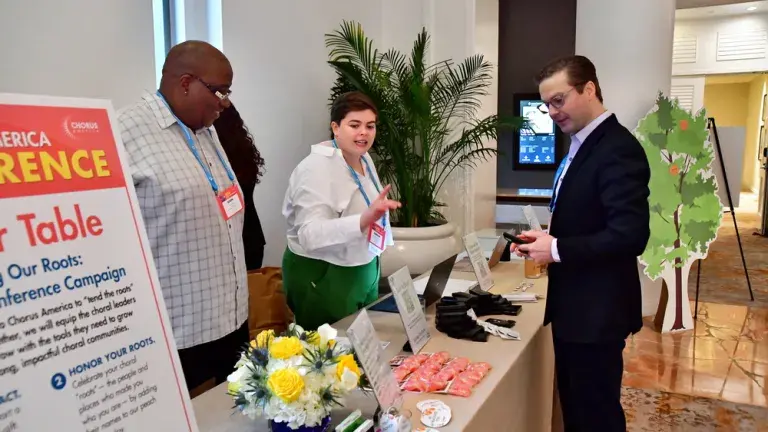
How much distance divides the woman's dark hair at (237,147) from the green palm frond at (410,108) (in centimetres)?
131

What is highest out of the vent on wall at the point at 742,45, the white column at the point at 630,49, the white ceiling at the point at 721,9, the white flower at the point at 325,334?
the white ceiling at the point at 721,9

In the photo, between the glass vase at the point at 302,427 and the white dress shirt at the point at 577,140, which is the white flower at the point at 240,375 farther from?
the white dress shirt at the point at 577,140

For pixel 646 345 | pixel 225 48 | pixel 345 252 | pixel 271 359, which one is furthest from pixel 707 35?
pixel 271 359

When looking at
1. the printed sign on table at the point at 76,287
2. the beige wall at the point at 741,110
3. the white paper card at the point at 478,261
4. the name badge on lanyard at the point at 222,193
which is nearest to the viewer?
the printed sign on table at the point at 76,287

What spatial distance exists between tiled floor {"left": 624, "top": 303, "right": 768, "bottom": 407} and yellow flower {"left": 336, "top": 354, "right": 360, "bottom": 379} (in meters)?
2.86

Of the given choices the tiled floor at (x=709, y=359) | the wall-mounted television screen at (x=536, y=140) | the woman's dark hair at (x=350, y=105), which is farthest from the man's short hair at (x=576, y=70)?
the wall-mounted television screen at (x=536, y=140)

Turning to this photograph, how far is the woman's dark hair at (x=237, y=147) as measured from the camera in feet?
8.63

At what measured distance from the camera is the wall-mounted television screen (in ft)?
22.9

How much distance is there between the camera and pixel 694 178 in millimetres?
4383

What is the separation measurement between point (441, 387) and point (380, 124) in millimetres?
2762

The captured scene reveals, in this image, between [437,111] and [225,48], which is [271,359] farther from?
[437,111]

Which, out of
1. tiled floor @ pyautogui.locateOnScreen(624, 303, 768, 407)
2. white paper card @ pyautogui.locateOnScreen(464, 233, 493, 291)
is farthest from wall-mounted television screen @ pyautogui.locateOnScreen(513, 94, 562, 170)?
white paper card @ pyautogui.locateOnScreen(464, 233, 493, 291)

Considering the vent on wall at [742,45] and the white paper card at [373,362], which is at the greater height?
the vent on wall at [742,45]

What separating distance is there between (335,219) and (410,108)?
215 centimetres
